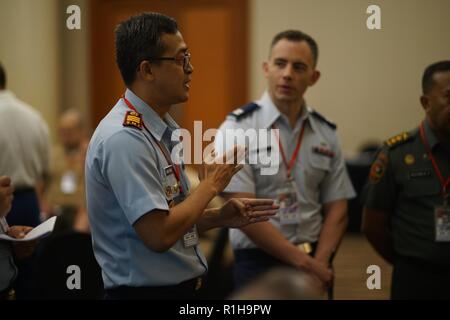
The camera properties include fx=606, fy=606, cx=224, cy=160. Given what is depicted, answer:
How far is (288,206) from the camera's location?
2412mm

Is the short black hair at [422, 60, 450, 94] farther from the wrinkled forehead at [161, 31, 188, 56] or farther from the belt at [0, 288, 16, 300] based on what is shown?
the belt at [0, 288, 16, 300]

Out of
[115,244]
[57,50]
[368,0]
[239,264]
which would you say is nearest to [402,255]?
[239,264]

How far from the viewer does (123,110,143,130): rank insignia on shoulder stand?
5.27ft

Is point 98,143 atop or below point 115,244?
atop

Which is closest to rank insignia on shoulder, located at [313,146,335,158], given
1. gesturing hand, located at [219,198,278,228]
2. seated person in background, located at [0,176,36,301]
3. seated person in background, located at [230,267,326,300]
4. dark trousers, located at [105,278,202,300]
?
gesturing hand, located at [219,198,278,228]

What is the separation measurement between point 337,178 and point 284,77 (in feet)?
1.61

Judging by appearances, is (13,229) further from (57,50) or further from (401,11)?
(57,50)

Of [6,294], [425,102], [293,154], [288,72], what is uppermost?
[288,72]

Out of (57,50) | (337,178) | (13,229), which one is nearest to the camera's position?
(13,229)

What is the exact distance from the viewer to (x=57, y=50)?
6320 millimetres

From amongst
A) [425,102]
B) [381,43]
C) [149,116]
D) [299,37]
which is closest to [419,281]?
[425,102]

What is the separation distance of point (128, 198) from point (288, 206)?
101cm

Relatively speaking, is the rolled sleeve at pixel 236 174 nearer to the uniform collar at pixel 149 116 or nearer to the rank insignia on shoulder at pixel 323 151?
the rank insignia on shoulder at pixel 323 151

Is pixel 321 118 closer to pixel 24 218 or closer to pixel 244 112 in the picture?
pixel 244 112
